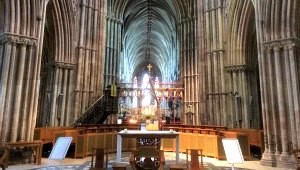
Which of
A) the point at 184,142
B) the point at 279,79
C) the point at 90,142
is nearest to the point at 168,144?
the point at 184,142

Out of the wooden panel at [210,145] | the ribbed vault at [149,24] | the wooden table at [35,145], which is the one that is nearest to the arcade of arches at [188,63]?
the ribbed vault at [149,24]

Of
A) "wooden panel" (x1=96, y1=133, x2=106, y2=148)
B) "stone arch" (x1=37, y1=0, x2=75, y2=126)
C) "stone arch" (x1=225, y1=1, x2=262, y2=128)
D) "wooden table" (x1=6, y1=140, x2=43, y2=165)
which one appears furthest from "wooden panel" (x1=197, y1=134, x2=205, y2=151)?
"stone arch" (x1=37, y1=0, x2=75, y2=126)

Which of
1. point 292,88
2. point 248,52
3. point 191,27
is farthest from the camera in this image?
point 191,27

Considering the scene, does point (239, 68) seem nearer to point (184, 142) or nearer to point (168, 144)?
point (184, 142)

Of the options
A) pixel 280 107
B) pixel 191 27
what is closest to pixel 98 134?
pixel 280 107

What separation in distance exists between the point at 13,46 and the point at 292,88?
11606mm

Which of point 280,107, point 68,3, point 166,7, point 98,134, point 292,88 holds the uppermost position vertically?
point 166,7

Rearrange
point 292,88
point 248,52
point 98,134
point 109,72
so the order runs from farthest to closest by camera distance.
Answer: point 109,72 < point 248,52 < point 98,134 < point 292,88

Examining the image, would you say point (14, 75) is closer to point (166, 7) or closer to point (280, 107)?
point (280, 107)

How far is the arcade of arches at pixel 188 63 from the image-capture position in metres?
9.98

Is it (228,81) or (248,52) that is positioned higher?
(248,52)

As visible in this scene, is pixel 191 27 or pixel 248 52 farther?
pixel 191 27

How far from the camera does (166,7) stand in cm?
3247

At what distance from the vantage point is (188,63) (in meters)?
26.0
